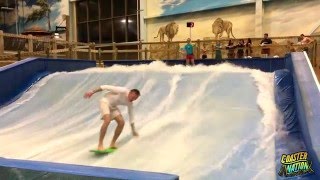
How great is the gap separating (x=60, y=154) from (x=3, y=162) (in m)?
2.96

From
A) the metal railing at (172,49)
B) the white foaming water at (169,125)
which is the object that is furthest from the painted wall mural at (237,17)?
the white foaming water at (169,125)

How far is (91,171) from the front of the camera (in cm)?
285

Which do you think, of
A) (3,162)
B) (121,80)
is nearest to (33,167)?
(3,162)

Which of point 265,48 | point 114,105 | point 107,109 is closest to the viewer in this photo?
point 107,109

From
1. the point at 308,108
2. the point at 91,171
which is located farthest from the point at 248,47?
the point at 91,171

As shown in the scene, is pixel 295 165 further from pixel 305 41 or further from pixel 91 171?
pixel 305 41

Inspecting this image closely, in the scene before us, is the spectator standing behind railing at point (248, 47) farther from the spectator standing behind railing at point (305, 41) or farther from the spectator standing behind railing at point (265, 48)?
the spectator standing behind railing at point (305, 41)

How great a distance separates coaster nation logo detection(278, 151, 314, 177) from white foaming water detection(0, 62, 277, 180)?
219 mm

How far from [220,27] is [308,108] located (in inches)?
580

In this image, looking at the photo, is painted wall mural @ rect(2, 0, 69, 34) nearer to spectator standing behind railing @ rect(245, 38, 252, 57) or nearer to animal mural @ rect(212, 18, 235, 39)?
animal mural @ rect(212, 18, 235, 39)

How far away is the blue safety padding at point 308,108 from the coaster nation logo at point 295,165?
10 cm

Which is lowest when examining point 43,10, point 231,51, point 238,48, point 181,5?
point 231,51

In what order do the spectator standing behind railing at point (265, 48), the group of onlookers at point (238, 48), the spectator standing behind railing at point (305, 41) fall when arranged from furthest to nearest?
the spectator standing behind railing at point (265, 48) → the group of onlookers at point (238, 48) → the spectator standing behind railing at point (305, 41)

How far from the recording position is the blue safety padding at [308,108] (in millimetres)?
3883
